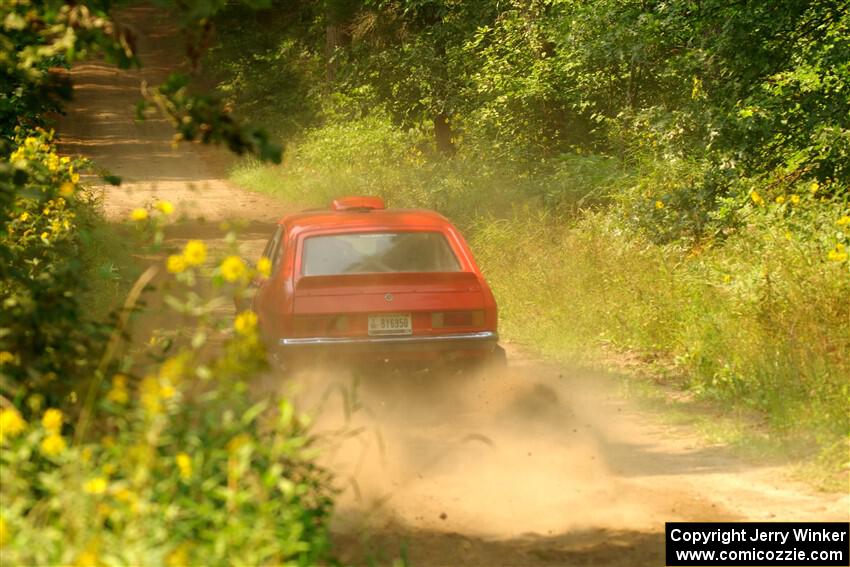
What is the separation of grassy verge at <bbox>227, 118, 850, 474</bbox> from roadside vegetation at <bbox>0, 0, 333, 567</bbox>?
5.14m

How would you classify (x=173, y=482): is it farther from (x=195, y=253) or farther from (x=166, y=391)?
(x=195, y=253)

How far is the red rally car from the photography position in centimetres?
1003

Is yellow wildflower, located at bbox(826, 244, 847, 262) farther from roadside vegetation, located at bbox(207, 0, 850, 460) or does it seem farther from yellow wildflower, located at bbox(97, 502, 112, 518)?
yellow wildflower, located at bbox(97, 502, 112, 518)

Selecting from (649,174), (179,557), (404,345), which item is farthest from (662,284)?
(179,557)

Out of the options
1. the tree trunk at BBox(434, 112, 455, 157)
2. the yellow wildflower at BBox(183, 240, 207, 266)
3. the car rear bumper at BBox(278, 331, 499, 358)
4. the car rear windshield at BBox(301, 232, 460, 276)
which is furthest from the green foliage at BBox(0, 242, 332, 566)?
the tree trunk at BBox(434, 112, 455, 157)

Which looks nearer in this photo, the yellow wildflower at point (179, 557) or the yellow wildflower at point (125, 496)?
the yellow wildflower at point (179, 557)

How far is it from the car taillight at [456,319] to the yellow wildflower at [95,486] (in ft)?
19.6

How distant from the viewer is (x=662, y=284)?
13.7 metres

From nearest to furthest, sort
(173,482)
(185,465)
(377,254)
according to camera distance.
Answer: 1. (185,465)
2. (173,482)
3. (377,254)

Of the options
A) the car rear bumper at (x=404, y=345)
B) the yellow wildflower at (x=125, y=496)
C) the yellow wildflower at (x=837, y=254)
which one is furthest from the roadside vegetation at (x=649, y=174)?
the yellow wildflower at (x=125, y=496)

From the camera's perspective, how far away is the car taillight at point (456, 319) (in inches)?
403

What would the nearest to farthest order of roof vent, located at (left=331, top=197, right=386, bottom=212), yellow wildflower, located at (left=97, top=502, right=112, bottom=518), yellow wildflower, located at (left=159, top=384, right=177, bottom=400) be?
yellow wildflower, located at (left=97, top=502, right=112, bottom=518)
yellow wildflower, located at (left=159, top=384, right=177, bottom=400)
roof vent, located at (left=331, top=197, right=386, bottom=212)

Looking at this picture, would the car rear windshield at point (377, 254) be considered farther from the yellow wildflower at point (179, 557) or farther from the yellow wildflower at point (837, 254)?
the yellow wildflower at point (179, 557)

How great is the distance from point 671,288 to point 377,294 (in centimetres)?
432
